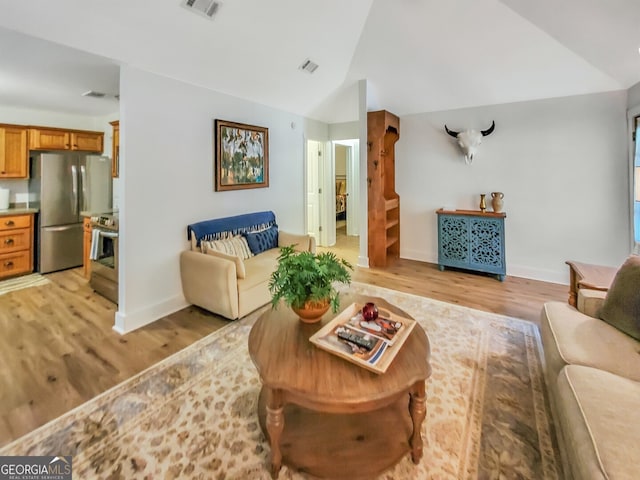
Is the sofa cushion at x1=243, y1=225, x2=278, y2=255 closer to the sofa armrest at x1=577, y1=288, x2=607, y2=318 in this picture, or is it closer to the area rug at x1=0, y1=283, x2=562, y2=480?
the area rug at x1=0, y1=283, x2=562, y2=480

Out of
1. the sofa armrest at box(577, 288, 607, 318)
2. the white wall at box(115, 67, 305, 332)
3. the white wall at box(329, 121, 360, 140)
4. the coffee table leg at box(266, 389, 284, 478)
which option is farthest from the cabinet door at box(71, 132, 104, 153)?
the sofa armrest at box(577, 288, 607, 318)

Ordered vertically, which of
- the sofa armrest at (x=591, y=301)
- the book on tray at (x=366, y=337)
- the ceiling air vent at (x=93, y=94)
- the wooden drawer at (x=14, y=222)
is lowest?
the book on tray at (x=366, y=337)

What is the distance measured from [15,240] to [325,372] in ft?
16.5

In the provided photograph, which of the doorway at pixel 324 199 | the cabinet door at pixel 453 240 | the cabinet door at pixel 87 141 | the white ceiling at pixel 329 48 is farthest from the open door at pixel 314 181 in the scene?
the cabinet door at pixel 87 141

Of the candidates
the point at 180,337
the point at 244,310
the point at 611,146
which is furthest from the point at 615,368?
the point at 611,146

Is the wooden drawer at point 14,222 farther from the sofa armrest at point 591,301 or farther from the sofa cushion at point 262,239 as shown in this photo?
the sofa armrest at point 591,301

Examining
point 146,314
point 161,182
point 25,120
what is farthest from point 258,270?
point 25,120

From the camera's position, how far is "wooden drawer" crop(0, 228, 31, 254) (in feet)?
13.3

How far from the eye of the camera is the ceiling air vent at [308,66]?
3705mm

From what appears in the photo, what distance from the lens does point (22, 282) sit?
13.2 ft

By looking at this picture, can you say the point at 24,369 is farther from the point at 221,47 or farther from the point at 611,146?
the point at 611,146

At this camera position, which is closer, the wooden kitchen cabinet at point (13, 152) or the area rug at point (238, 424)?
the area rug at point (238, 424)

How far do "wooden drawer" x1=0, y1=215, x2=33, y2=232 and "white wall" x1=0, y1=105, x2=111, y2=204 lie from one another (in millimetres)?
535

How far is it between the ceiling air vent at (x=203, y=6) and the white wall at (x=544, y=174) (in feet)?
10.7
